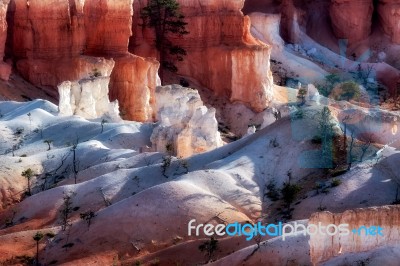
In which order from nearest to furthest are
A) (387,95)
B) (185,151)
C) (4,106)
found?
1. (185,151)
2. (4,106)
3. (387,95)

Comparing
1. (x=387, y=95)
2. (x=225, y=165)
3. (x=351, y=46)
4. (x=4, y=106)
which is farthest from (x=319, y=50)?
(x=225, y=165)

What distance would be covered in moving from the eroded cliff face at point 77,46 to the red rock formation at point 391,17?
25.3 metres

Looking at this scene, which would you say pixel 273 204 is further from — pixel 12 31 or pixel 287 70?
pixel 287 70

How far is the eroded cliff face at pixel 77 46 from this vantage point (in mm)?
46188

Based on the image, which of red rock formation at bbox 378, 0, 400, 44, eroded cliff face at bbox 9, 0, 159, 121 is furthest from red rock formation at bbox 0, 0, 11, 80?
red rock formation at bbox 378, 0, 400, 44

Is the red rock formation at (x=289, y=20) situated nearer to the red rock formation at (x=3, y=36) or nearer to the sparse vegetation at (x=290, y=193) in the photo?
the red rock formation at (x=3, y=36)

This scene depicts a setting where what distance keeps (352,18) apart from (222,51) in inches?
690

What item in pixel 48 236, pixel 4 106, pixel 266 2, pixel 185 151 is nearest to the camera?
pixel 48 236

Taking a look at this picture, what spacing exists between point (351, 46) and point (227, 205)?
150ft

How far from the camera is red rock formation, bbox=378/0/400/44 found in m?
64.7

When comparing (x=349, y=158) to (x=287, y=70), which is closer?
(x=349, y=158)

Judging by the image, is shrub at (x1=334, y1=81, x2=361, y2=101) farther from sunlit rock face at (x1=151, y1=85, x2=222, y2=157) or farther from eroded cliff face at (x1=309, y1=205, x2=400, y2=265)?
eroded cliff face at (x1=309, y1=205, x2=400, y2=265)

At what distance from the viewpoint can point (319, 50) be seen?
6525cm

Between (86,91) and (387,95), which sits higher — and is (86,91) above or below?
above
